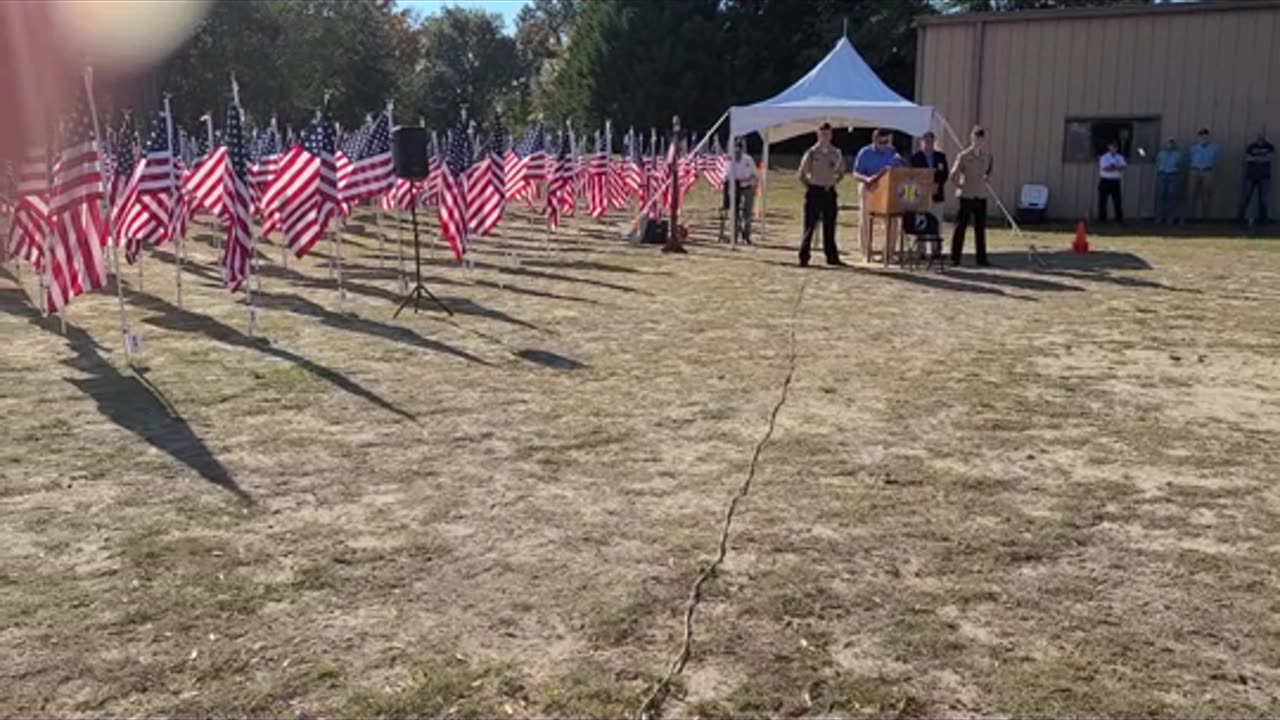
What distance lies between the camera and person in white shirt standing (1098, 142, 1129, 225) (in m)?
22.5

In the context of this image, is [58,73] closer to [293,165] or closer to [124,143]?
[293,165]

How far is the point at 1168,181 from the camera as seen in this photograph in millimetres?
22719

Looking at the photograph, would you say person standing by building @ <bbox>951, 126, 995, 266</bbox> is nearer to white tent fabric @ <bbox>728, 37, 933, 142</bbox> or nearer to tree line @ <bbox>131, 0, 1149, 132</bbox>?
white tent fabric @ <bbox>728, 37, 933, 142</bbox>

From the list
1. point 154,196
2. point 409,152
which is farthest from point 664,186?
point 409,152

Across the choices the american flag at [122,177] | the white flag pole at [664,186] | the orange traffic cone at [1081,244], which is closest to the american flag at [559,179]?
the white flag pole at [664,186]

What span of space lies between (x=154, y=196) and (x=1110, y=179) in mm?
17681

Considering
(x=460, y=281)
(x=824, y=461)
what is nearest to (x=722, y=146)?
(x=460, y=281)

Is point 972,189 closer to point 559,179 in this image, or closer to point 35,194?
point 559,179

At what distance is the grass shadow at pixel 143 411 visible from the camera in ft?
19.9

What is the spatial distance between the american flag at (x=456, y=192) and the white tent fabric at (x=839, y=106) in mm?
5327

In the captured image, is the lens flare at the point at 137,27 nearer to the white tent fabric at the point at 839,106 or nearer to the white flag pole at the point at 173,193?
the white tent fabric at the point at 839,106

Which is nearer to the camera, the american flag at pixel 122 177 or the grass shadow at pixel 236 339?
the grass shadow at pixel 236 339

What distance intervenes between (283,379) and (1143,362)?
645cm

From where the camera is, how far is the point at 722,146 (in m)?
44.9
